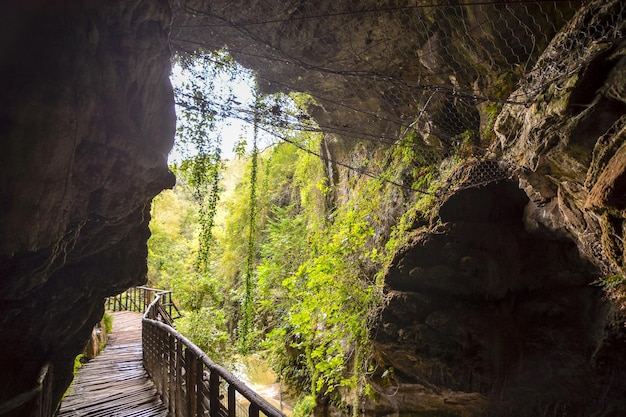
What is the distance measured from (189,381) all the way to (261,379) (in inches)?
324

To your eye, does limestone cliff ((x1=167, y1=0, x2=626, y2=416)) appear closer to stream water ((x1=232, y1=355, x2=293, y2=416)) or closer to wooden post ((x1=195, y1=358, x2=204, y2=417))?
wooden post ((x1=195, y1=358, x2=204, y2=417))

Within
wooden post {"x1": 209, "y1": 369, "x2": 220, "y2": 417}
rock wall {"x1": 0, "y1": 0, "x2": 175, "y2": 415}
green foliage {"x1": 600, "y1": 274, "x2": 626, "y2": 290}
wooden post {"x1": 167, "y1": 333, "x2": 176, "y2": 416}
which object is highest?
rock wall {"x1": 0, "y1": 0, "x2": 175, "y2": 415}

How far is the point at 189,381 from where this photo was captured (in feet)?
12.7

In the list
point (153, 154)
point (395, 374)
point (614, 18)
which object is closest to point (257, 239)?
point (395, 374)

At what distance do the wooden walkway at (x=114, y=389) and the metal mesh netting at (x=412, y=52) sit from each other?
4595mm

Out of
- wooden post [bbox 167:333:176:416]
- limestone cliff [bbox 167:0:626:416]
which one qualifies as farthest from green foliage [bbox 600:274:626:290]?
wooden post [bbox 167:333:176:416]

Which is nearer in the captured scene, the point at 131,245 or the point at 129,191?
the point at 129,191

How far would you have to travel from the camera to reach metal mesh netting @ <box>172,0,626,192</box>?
3711 millimetres

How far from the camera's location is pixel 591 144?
9.31ft

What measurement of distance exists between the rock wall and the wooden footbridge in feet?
3.37

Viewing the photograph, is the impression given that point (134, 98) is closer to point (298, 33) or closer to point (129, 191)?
point (129, 191)

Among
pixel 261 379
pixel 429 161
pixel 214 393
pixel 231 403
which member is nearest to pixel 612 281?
pixel 429 161

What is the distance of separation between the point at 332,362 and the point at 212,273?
9.40 metres

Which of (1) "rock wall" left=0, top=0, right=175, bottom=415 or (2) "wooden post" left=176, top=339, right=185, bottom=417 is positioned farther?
(2) "wooden post" left=176, top=339, right=185, bottom=417
